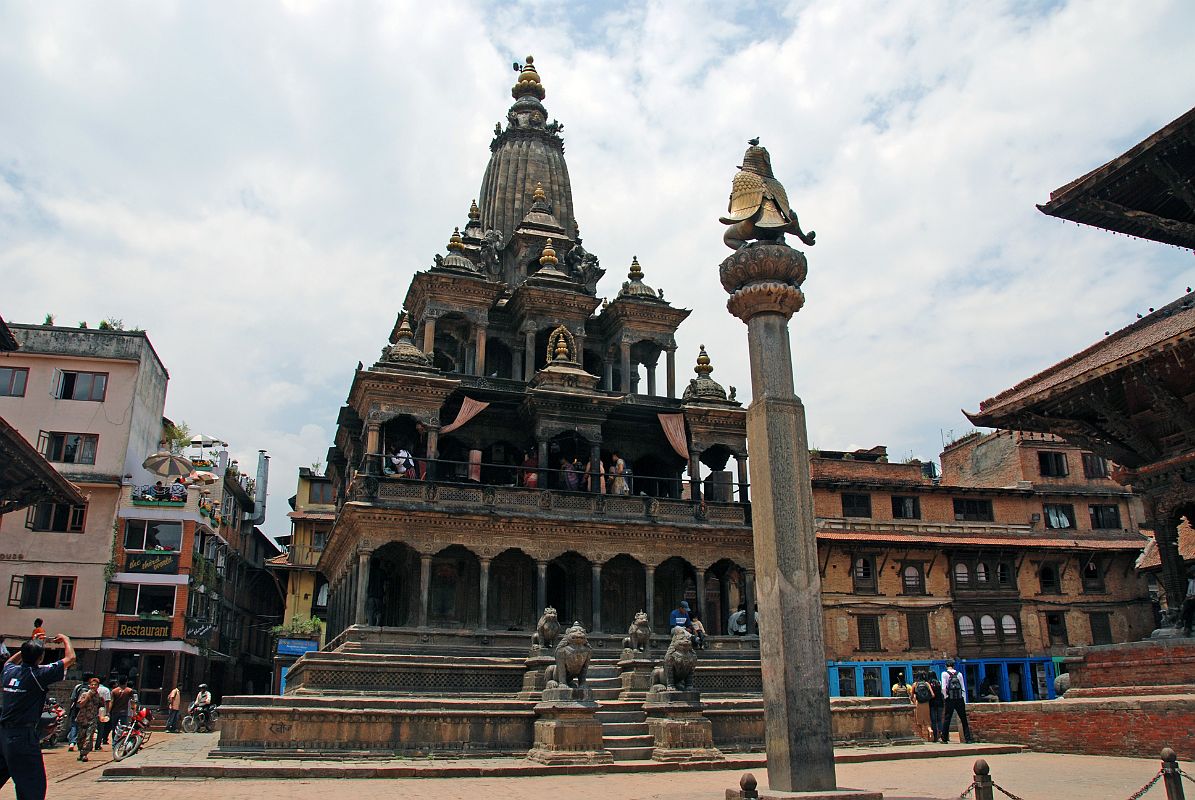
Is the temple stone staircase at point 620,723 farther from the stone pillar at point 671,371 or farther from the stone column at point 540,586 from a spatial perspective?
the stone pillar at point 671,371

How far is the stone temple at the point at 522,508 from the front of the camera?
78.3 ft

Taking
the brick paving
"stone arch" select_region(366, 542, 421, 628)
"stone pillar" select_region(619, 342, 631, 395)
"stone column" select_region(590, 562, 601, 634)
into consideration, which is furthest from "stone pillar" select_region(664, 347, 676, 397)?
the brick paving

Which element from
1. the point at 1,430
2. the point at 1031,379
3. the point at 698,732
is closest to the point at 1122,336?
the point at 1031,379

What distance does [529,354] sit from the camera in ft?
120

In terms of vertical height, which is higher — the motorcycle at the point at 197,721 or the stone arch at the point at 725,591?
the stone arch at the point at 725,591

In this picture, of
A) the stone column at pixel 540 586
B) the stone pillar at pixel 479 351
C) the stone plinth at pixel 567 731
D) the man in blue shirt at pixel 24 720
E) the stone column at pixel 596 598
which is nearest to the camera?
the man in blue shirt at pixel 24 720

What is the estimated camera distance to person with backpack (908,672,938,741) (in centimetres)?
2247

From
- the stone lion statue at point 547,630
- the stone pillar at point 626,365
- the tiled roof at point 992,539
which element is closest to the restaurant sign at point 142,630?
the stone pillar at point 626,365

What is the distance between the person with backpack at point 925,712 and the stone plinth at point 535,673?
8867mm

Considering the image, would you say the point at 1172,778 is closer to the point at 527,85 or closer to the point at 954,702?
the point at 954,702

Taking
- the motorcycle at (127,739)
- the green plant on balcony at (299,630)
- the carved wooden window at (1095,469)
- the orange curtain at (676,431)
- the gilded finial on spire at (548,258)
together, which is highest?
the gilded finial on spire at (548,258)

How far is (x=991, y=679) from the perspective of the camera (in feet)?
138

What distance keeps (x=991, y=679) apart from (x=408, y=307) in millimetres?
30329

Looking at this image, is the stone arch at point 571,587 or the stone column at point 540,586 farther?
the stone arch at point 571,587
